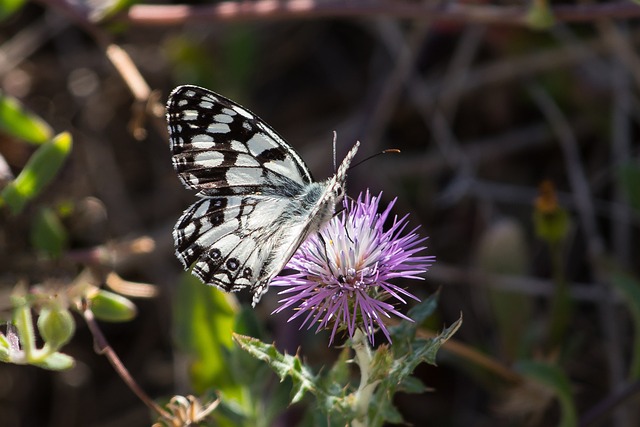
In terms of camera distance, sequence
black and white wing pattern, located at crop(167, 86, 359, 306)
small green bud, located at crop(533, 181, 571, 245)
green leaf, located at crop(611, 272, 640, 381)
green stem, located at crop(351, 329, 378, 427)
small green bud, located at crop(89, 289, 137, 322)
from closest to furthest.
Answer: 1. green stem, located at crop(351, 329, 378, 427)
2. black and white wing pattern, located at crop(167, 86, 359, 306)
3. small green bud, located at crop(89, 289, 137, 322)
4. green leaf, located at crop(611, 272, 640, 381)
5. small green bud, located at crop(533, 181, 571, 245)

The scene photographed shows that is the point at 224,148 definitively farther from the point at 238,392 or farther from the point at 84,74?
the point at 84,74

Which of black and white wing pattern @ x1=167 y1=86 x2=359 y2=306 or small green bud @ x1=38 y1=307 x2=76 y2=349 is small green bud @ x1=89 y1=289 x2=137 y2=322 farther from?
small green bud @ x1=38 y1=307 x2=76 y2=349

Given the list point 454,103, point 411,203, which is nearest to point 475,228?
point 411,203

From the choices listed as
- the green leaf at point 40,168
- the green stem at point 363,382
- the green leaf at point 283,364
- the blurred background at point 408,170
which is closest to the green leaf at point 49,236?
the blurred background at point 408,170

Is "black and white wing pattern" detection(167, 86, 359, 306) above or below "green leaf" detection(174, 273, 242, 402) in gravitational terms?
above

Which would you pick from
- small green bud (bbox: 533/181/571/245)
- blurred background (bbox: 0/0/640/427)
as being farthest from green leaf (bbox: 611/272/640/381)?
small green bud (bbox: 533/181/571/245)

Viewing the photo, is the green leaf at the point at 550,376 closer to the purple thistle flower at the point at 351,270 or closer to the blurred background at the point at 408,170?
the blurred background at the point at 408,170

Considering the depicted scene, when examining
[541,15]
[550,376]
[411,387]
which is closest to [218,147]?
[411,387]
